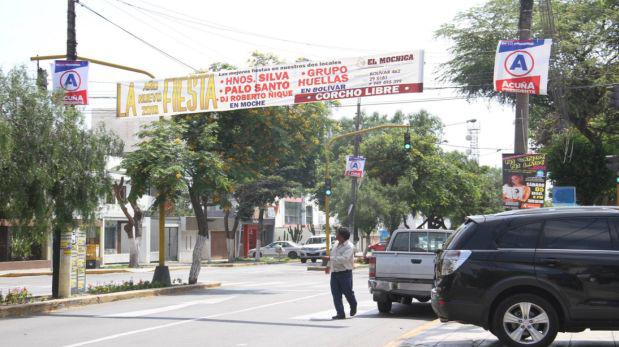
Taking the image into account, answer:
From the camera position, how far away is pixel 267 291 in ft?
73.8

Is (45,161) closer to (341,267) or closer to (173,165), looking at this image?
(173,165)

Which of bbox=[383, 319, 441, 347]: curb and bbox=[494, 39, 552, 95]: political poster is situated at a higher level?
bbox=[494, 39, 552, 95]: political poster

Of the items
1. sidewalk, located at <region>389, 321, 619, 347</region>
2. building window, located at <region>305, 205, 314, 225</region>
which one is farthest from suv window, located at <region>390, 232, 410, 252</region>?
building window, located at <region>305, 205, 314, 225</region>

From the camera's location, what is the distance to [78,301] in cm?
1723

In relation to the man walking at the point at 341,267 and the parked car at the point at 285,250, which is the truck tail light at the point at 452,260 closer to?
the man walking at the point at 341,267

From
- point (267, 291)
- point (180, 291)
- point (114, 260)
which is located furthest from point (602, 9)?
point (114, 260)


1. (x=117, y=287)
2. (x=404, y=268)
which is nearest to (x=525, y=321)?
(x=404, y=268)

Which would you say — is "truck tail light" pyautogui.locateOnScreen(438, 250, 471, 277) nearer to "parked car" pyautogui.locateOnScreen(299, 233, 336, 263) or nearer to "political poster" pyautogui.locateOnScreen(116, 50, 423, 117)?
"political poster" pyautogui.locateOnScreen(116, 50, 423, 117)

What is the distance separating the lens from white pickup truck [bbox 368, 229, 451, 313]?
→ 15.0m

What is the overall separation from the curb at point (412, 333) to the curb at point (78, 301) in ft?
27.0

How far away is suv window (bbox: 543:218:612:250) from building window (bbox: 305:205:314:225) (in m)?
68.7

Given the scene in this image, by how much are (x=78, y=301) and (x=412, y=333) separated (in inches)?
347

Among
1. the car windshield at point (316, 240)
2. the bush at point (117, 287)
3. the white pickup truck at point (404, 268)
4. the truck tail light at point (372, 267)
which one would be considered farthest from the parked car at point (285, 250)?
the truck tail light at point (372, 267)

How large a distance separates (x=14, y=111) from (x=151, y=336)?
6.51m
